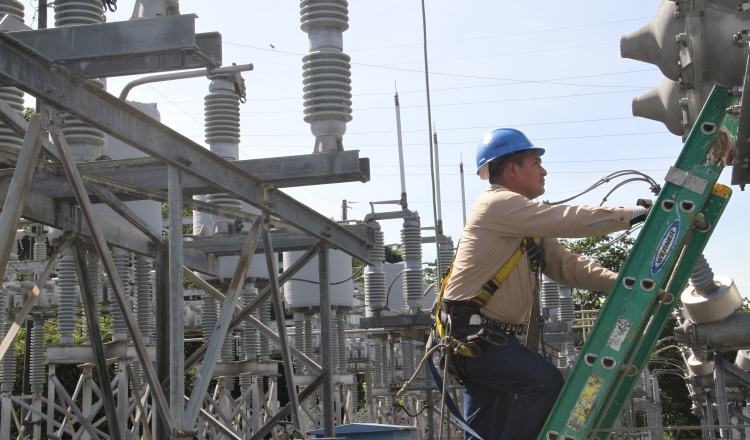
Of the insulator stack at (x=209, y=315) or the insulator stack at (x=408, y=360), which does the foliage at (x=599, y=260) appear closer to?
the insulator stack at (x=408, y=360)

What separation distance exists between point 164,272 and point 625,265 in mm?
5441

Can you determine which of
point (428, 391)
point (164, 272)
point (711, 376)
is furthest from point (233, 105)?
point (711, 376)

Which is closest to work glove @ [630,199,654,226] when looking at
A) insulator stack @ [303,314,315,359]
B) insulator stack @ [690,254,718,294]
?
insulator stack @ [690,254,718,294]

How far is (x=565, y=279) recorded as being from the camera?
520cm

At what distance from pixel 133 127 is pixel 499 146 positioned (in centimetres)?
255

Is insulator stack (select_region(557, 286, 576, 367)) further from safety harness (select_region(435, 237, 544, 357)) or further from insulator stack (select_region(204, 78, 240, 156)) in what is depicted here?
safety harness (select_region(435, 237, 544, 357))

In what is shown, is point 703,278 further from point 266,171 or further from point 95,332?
point 95,332

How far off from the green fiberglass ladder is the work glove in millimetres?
212

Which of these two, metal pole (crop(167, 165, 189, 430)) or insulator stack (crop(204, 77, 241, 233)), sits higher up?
insulator stack (crop(204, 77, 241, 233))

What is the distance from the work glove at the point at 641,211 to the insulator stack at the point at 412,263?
42.4ft

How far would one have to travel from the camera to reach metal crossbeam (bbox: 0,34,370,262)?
5.37 metres

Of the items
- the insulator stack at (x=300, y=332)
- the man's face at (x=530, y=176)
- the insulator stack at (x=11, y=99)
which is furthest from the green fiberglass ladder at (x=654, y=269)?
the insulator stack at (x=300, y=332)

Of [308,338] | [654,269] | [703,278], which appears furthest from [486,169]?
[308,338]

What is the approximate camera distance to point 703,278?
1041 cm
